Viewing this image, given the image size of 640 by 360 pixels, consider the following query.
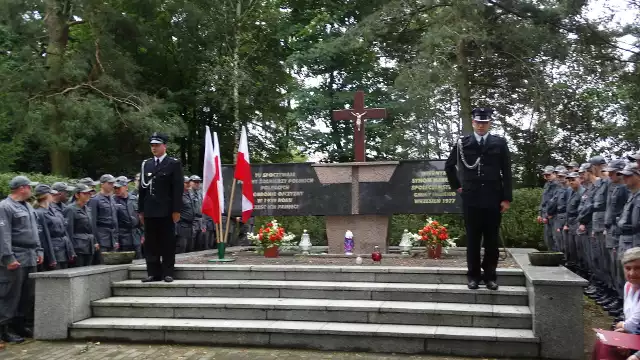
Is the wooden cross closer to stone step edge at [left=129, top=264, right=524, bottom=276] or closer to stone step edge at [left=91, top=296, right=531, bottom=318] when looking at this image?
stone step edge at [left=129, top=264, right=524, bottom=276]

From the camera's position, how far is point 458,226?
13.0 meters

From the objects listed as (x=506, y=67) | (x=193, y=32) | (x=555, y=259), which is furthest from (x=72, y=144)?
(x=555, y=259)

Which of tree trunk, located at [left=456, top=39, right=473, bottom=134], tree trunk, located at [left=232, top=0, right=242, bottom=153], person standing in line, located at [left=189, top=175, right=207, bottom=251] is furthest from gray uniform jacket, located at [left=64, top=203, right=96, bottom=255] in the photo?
tree trunk, located at [left=232, top=0, right=242, bottom=153]

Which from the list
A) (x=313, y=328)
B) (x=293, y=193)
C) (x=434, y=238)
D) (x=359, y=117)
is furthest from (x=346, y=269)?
(x=359, y=117)

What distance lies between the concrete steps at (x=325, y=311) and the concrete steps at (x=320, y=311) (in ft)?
0.03

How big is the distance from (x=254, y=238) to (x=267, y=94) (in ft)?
46.9

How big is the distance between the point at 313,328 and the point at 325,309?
37 centimetres

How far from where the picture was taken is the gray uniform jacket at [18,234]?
6.52 m

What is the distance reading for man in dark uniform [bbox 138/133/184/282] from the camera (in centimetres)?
756

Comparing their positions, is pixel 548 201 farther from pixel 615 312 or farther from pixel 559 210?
pixel 615 312

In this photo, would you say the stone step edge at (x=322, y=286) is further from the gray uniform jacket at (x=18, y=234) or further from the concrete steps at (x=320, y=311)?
the gray uniform jacket at (x=18, y=234)

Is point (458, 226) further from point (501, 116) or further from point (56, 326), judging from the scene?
point (56, 326)

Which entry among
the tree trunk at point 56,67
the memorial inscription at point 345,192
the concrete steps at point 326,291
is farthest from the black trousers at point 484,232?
the tree trunk at point 56,67

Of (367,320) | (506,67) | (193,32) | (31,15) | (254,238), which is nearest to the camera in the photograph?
(367,320)
